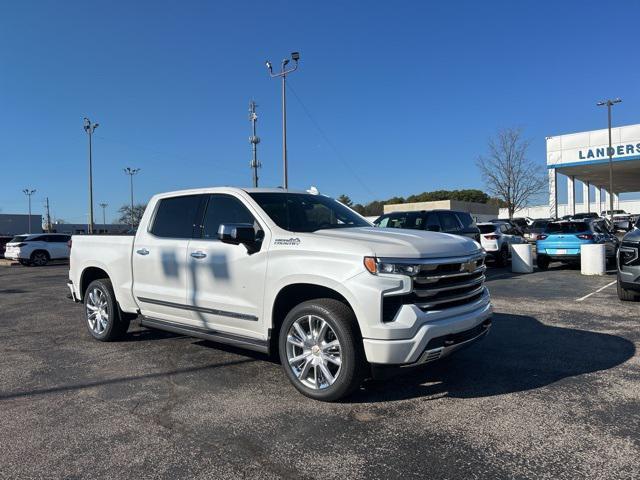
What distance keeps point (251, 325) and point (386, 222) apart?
8.63m

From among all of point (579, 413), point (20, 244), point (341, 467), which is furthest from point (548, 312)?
point (20, 244)

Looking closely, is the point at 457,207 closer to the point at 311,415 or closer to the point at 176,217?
the point at 176,217

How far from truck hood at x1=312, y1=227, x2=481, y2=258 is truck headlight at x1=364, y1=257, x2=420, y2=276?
0.07 m

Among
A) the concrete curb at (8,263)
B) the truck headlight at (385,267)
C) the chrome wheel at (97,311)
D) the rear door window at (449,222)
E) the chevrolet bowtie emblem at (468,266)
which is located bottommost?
the concrete curb at (8,263)

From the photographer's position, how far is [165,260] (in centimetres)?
564

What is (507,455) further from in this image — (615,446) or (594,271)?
(594,271)

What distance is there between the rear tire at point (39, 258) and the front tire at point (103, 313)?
2107 cm

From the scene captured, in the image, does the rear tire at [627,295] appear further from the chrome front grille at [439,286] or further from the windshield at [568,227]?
the windshield at [568,227]

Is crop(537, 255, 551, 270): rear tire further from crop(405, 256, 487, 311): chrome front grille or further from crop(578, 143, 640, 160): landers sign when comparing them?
crop(578, 143, 640, 160): landers sign

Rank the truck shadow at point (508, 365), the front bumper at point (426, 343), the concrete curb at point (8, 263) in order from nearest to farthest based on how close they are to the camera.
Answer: the front bumper at point (426, 343)
the truck shadow at point (508, 365)
the concrete curb at point (8, 263)

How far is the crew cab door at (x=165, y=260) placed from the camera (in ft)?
17.9

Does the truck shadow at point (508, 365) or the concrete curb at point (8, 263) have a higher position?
the concrete curb at point (8, 263)

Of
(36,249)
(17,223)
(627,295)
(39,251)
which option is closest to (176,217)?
(627,295)

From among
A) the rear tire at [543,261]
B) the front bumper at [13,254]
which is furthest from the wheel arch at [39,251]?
the rear tire at [543,261]
